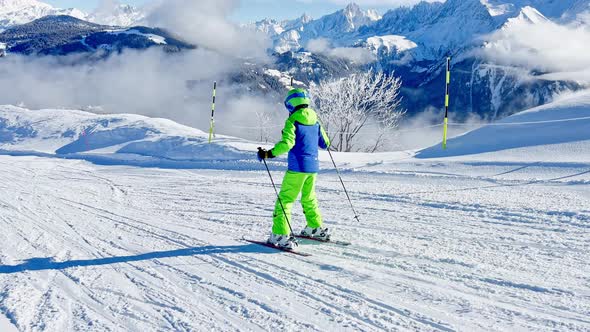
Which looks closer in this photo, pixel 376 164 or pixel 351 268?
pixel 351 268

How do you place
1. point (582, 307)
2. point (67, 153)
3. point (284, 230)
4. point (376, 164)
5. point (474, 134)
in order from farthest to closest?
point (67, 153)
point (474, 134)
point (376, 164)
point (284, 230)
point (582, 307)

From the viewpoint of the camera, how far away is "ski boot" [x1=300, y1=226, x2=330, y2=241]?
636 cm

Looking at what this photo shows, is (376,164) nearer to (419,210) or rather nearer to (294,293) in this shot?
(419,210)

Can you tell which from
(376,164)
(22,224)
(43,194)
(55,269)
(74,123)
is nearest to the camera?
(55,269)

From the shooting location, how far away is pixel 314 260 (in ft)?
18.2

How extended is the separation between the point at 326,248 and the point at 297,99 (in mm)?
1866

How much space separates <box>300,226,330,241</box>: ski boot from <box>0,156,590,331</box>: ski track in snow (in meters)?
0.16

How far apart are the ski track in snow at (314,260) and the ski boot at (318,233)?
0.52 ft

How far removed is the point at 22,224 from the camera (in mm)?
7105

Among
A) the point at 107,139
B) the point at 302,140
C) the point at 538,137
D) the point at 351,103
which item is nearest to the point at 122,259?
the point at 302,140

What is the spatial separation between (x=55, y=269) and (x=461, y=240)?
4.73 meters

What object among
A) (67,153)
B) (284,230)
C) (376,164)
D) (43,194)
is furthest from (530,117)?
(67,153)

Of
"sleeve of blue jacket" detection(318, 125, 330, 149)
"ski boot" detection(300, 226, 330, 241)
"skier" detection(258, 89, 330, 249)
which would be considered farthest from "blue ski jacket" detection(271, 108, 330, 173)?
"ski boot" detection(300, 226, 330, 241)

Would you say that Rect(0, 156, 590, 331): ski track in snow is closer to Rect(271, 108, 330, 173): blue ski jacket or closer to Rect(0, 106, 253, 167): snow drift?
Rect(271, 108, 330, 173): blue ski jacket
